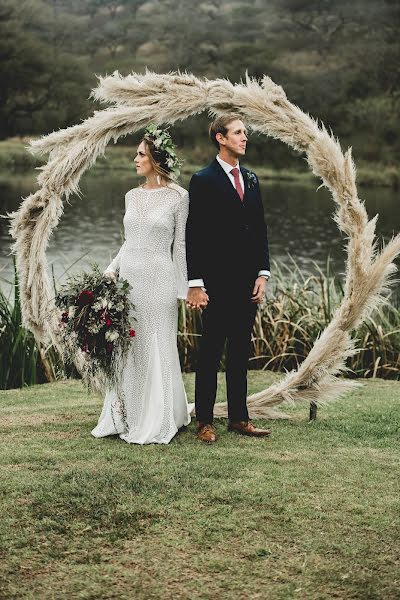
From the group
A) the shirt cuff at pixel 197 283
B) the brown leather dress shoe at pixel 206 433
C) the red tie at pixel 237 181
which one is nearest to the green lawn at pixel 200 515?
→ the brown leather dress shoe at pixel 206 433

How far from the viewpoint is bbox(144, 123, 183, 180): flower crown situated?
17.4 ft

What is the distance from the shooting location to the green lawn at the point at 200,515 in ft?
11.7

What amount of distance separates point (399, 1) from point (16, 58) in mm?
33125

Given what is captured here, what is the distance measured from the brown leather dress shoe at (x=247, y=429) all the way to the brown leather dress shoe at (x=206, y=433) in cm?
19

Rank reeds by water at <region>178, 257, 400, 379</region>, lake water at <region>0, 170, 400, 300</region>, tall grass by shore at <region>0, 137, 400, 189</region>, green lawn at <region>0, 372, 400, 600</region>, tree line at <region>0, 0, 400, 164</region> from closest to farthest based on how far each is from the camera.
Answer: green lawn at <region>0, 372, 400, 600</region> < reeds by water at <region>178, 257, 400, 379</region> < lake water at <region>0, 170, 400, 300</region> < tall grass by shore at <region>0, 137, 400, 189</region> < tree line at <region>0, 0, 400, 164</region>

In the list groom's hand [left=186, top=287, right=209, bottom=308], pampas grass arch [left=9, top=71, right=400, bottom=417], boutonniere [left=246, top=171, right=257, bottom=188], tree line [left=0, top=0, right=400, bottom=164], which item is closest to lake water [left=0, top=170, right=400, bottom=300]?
tree line [left=0, top=0, right=400, bottom=164]

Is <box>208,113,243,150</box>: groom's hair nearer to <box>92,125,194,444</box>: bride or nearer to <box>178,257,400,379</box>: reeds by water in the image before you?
<box>92,125,194,444</box>: bride

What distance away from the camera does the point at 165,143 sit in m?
5.32

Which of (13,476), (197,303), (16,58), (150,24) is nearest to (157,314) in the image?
(197,303)

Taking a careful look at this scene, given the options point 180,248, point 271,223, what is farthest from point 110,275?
point 271,223

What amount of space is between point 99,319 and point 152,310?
377mm

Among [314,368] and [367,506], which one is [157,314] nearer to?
[314,368]

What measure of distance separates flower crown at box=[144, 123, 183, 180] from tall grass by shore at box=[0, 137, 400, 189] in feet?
83.7

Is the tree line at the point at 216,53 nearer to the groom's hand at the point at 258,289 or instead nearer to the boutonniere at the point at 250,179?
the boutonniere at the point at 250,179
